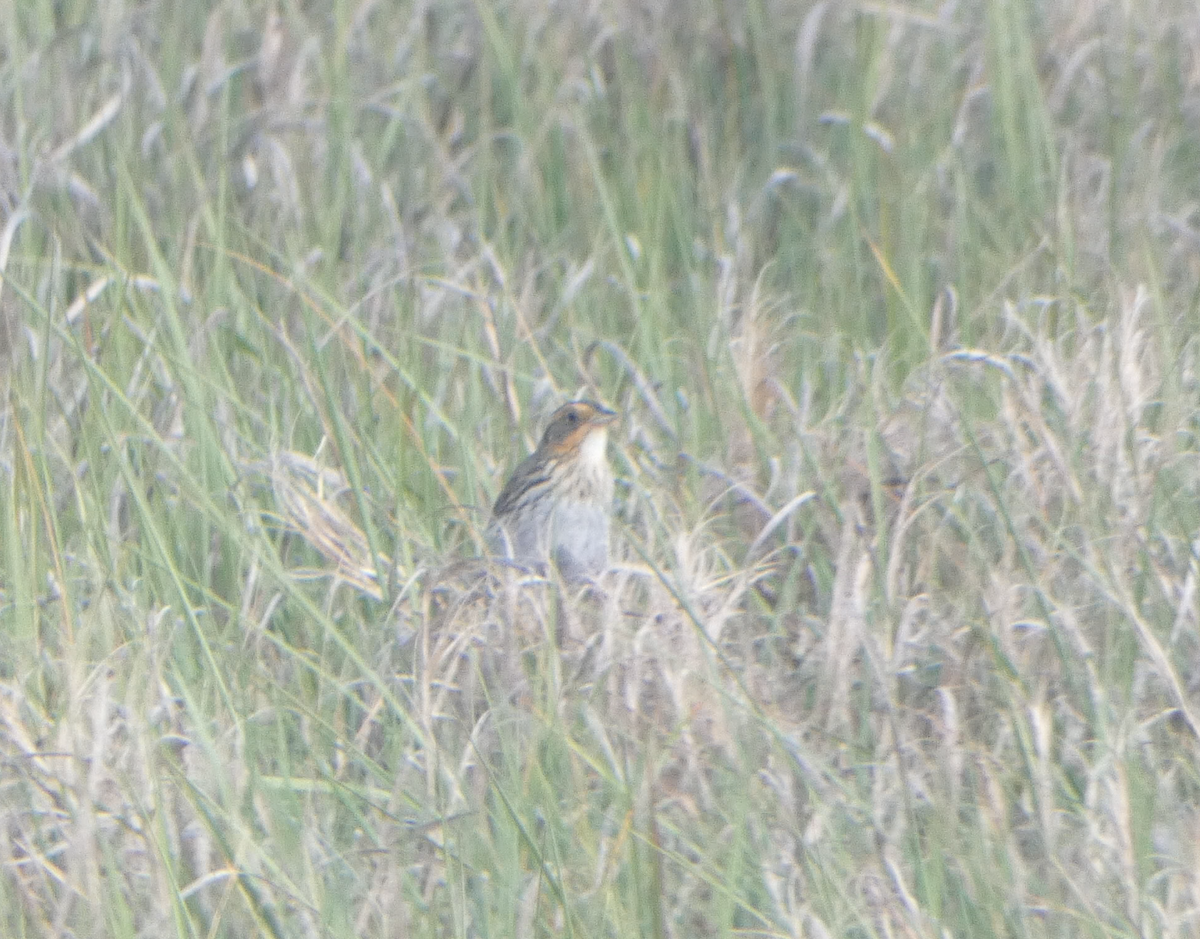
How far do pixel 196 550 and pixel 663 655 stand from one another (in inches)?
42.2

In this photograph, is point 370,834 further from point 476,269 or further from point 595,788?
point 476,269

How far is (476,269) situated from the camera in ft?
15.7

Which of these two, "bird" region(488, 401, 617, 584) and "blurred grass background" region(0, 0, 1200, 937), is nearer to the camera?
"blurred grass background" region(0, 0, 1200, 937)

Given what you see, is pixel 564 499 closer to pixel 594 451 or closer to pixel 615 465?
pixel 594 451

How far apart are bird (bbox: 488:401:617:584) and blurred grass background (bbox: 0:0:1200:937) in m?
0.09

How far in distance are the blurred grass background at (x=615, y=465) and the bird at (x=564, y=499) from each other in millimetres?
88

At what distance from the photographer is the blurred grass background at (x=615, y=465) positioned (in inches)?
103

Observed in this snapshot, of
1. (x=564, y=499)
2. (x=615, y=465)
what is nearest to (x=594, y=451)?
(x=564, y=499)

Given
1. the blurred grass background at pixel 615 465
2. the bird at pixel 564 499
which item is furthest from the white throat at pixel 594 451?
the blurred grass background at pixel 615 465

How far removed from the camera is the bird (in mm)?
3848

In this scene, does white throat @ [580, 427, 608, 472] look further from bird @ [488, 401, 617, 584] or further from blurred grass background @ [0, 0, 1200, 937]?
blurred grass background @ [0, 0, 1200, 937]

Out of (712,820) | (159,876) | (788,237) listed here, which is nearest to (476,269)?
(788,237)

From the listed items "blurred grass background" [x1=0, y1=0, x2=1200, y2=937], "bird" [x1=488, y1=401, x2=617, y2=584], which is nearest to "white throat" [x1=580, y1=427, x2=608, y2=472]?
"bird" [x1=488, y1=401, x2=617, y2=584]

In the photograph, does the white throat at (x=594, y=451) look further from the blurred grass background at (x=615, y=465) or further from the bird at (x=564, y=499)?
the blurred grass background at (x=615, y=465)
